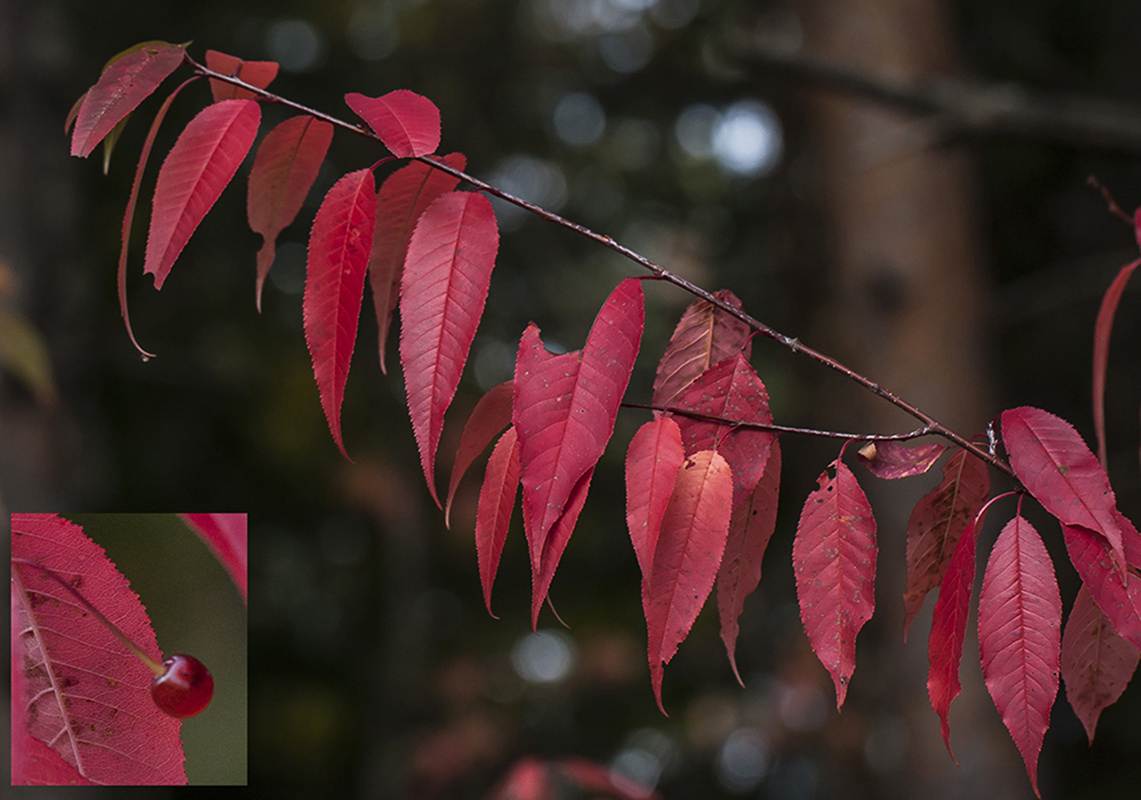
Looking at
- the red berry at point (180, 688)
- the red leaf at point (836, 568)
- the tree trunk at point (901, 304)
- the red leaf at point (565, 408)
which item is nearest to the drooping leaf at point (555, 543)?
the red leaf at point (565, 408)

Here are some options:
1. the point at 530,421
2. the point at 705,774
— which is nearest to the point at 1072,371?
the point at 705,774

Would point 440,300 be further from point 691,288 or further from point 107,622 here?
point 107,622

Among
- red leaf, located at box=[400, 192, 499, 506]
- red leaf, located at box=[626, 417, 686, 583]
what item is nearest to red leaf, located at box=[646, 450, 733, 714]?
red leaf, located at box=[626, 417, 686, 583]

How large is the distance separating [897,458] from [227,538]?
1.39ft

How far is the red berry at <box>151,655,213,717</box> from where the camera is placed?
1.58 ft

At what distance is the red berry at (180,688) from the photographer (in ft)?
1.58

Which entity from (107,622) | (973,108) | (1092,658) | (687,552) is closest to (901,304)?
(973,108)

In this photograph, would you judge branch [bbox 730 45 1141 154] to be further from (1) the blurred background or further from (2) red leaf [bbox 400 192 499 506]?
(2) red leaf [bbox 400 192 499 506]

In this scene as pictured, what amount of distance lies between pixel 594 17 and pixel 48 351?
2263 millimetres

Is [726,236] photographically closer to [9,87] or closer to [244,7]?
[244,7]

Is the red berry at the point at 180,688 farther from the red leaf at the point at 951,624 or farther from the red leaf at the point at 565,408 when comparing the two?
the red leaf at the point at 951,624

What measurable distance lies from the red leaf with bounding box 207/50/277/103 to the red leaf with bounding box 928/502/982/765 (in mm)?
437

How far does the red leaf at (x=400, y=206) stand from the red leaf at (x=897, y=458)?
263 mm

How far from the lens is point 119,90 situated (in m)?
0.44
